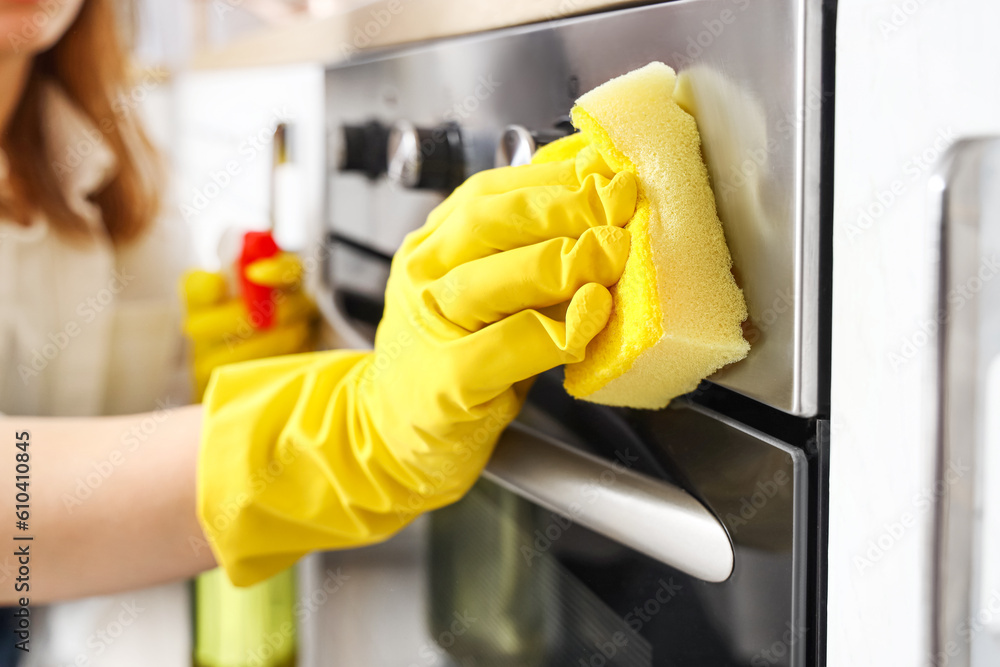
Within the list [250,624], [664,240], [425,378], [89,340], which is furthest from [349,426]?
[89,340]

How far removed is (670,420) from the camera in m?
0.28

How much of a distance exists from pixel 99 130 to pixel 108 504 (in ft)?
3.02

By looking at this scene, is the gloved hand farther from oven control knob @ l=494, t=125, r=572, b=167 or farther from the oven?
oven control knob @ l=494, t=125, r=572, b=167

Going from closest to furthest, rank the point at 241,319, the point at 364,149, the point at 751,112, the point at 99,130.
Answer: the point at 751,112 → the point at 364,149 → the point at 241,319 → the point at 99,130

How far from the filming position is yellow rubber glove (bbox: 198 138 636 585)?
10.0 inches

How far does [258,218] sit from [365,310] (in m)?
0.47

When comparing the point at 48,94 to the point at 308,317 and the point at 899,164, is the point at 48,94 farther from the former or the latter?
the point at 899,164

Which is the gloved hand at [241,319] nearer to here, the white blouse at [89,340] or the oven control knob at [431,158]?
the white blouse at [89,340]

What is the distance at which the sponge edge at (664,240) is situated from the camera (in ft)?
0.74

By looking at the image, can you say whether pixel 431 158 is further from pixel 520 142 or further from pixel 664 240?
pixel 664 240

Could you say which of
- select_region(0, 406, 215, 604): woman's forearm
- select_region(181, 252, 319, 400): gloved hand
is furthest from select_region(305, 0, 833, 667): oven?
select_region(181, 252, 319, 400): gloved hand

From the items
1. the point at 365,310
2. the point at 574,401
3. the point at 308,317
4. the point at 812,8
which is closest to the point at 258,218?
Result: the point at 308,317

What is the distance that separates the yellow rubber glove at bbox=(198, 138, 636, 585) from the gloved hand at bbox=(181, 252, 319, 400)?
1.55ft

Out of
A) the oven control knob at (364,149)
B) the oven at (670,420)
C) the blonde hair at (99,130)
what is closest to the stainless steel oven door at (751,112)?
the oven at (670,420)
